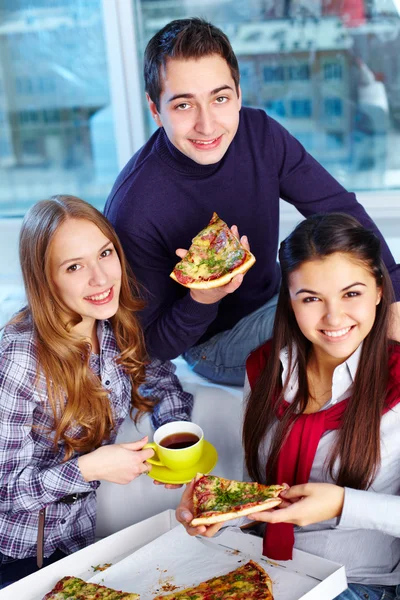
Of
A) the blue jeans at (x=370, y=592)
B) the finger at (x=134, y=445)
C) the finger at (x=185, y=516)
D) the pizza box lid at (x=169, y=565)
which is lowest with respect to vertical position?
the blue jeans at (x=370, y=592)

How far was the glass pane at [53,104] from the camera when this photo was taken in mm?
3715

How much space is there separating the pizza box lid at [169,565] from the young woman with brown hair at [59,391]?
0.57 ft

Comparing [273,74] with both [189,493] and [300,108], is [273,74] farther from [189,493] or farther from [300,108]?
[189,493]

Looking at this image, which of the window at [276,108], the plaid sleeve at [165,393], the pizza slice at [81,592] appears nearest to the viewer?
the pizza slice at [81,592]

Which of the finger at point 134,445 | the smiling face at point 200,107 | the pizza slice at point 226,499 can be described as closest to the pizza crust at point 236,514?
the pizza slice at point 226,499

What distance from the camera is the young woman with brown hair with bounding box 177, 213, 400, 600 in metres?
1.67

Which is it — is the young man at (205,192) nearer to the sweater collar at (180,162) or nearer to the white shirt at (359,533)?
the sweater collar at (180,162)

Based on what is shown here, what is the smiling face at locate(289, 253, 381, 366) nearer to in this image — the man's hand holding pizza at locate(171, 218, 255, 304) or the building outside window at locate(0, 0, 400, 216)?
the man's hand holding pizza at locate(171, 218, 255, 304)

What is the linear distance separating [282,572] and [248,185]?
1137 millimetres

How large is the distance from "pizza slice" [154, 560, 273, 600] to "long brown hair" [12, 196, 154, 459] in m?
0.53

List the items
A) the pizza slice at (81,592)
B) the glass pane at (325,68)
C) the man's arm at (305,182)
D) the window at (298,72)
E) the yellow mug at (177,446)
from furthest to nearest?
the window at (298,72), the glass pane at (325,68), the man's arm at (305,182), the yellow mug at (177,446), the pizza slice at (81,592)

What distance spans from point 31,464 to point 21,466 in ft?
0.14

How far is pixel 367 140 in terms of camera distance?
3.74m

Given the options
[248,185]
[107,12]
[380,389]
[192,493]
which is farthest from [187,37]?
[107,12]
